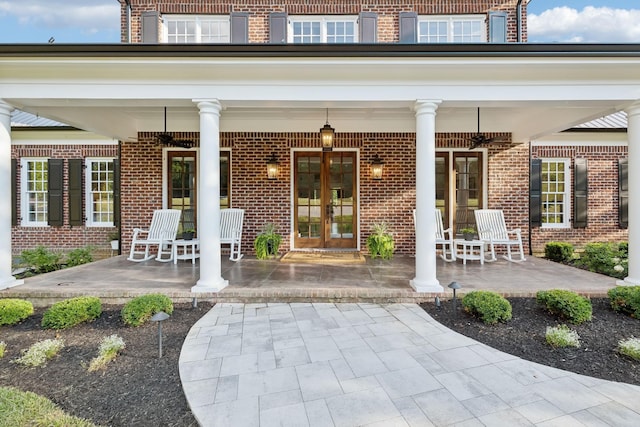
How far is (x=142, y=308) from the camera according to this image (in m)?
3.37

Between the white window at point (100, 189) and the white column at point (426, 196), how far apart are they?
7471 millimetres

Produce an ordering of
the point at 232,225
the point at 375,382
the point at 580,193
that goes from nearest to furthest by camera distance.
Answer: the point at 375,382
the point at 232,225
the point at 580,193

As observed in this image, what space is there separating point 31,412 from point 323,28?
7788mm

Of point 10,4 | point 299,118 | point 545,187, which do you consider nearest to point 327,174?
point 299,118

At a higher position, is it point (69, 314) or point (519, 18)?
point (519, 18)

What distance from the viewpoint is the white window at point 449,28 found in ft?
23.7

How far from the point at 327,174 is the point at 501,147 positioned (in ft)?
13.0

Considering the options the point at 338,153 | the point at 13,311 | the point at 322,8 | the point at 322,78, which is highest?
the point at 322,8

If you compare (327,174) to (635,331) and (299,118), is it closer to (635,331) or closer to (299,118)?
(299,118)

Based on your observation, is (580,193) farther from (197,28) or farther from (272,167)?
(197,28)

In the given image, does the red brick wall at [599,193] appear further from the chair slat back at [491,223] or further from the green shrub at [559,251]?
the chair slat back at [491,223]

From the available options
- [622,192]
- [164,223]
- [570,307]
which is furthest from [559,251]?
[164,223]

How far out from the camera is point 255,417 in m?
1.96

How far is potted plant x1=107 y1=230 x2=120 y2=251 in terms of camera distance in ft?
24.1
